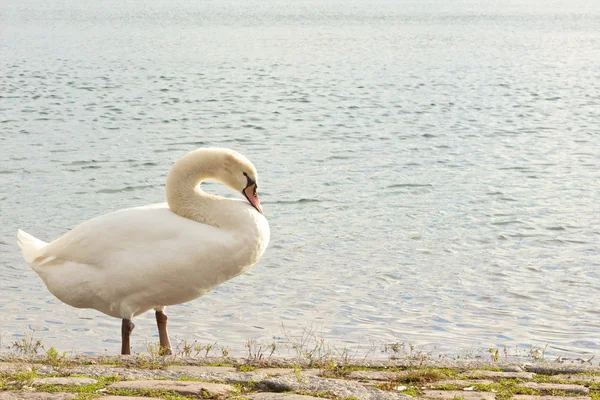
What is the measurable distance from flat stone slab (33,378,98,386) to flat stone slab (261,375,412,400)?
3.26 ft

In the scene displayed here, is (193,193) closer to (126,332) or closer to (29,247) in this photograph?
(126,332)

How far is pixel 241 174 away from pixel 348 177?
33.4 feet

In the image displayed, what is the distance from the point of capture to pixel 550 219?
1426cm

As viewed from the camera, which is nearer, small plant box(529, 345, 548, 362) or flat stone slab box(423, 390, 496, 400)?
flat stone slab box(423, 390, 496, 400)

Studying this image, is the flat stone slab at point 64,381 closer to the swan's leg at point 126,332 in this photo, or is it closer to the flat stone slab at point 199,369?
the flat stone slab at point 199,369

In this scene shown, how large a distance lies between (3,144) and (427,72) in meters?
20.8

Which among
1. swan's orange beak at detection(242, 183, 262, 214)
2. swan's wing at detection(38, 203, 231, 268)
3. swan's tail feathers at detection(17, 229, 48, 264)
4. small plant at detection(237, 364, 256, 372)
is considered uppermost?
swan's orange beak at detection(242, 183, 262, 214)

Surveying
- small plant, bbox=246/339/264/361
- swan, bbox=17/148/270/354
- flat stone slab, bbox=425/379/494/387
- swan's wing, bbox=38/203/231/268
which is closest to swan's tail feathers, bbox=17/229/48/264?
swan, bbox=17/148/270/354

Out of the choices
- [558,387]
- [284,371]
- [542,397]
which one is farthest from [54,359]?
[558,387]

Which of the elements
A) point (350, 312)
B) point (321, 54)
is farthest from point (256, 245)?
point (321, 54)

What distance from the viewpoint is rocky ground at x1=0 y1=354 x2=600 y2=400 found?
5.10m

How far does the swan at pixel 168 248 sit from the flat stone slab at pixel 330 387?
142 cm

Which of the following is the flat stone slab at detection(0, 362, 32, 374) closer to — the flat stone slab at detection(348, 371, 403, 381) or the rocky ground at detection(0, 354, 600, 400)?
the rocky ground at detection(0, 354, 600, 400)

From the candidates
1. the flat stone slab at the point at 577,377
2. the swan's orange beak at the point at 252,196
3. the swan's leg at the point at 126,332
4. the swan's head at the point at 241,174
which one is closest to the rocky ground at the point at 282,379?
the flat stone slab at the point at 577,377
